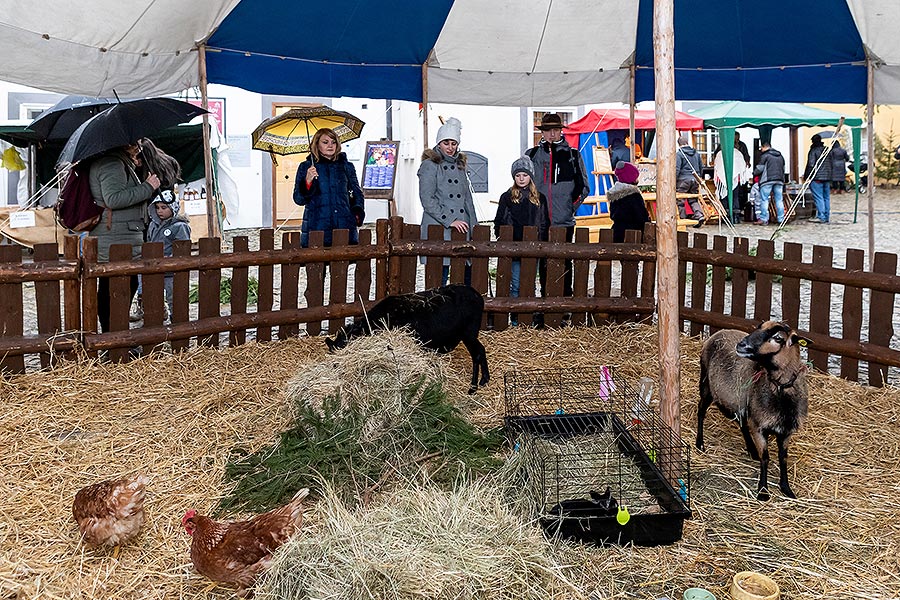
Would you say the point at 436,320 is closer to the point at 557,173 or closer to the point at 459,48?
the point at 557,173

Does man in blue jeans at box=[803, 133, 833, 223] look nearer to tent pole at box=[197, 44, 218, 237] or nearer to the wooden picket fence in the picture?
the wooden picket fence

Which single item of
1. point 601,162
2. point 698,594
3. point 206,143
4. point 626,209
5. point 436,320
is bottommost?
point 698,594

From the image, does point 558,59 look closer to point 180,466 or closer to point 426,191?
point 426,191

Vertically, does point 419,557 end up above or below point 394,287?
below

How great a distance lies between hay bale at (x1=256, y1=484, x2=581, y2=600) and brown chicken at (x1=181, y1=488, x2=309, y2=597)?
0.24 ft

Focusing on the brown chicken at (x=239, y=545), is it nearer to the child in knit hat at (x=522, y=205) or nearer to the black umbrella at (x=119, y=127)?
the black umbrella at (x=119, y=127)

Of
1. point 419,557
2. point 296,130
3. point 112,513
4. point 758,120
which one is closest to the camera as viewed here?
point 419,557

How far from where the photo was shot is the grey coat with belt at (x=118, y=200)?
21.4 ft

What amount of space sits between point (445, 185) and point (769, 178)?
42.9 ft

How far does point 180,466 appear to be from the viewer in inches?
175

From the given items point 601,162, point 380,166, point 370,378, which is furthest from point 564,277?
point 601,162

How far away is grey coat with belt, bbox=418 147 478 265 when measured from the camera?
7.71 m

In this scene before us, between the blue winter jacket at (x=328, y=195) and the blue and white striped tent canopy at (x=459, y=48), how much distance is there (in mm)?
1432

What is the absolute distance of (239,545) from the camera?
3201 mm
